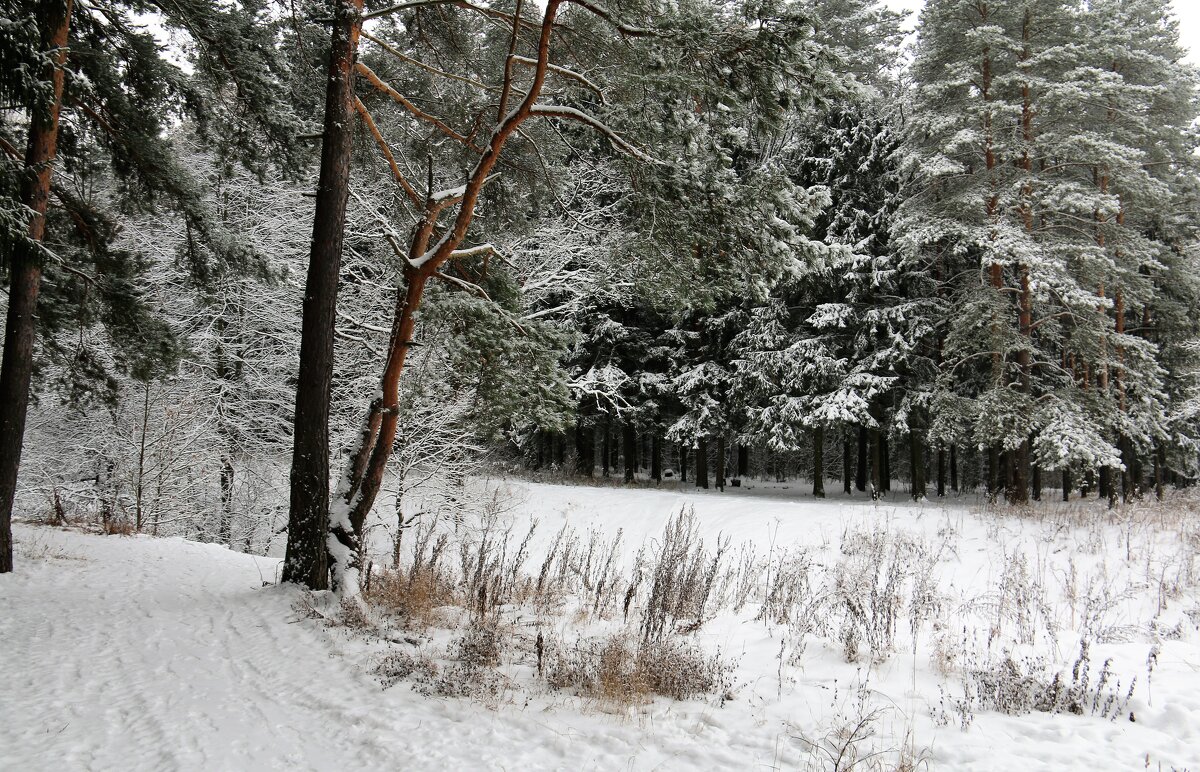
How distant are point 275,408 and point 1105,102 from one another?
834 inches

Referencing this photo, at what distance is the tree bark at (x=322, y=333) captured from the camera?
623cm

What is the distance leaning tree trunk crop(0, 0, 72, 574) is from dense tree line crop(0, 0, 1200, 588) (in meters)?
0.04

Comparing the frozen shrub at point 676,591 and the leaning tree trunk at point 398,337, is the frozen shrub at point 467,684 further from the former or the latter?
the leaning tree trunk at point 398,337

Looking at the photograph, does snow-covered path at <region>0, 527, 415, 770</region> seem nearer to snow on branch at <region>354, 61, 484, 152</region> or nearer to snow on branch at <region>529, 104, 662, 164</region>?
snow on branch at <region>529, 104, 662, 164</region>

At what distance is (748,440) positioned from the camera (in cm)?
2003

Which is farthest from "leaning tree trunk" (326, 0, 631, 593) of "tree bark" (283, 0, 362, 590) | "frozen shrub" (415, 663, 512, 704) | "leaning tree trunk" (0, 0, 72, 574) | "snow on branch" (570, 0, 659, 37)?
"leaning tree trunk" (0, 0, 72, 574)

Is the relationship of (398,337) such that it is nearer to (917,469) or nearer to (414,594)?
(414,594)

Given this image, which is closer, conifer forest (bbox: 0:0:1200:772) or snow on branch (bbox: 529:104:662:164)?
conifer forest (bbox: 0:0:1200:772)

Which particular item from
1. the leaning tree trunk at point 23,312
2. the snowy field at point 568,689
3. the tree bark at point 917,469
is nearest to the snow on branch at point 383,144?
the leaning tree trunk at point 23,312

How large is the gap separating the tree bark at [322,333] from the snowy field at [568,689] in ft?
1.87

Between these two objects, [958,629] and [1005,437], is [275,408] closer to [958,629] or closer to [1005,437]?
[958,629]

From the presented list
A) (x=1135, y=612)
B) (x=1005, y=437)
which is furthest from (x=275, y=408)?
(x=1005, y=437)

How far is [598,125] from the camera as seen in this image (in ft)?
19.4

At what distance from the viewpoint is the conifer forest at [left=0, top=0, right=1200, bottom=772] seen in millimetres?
3615
